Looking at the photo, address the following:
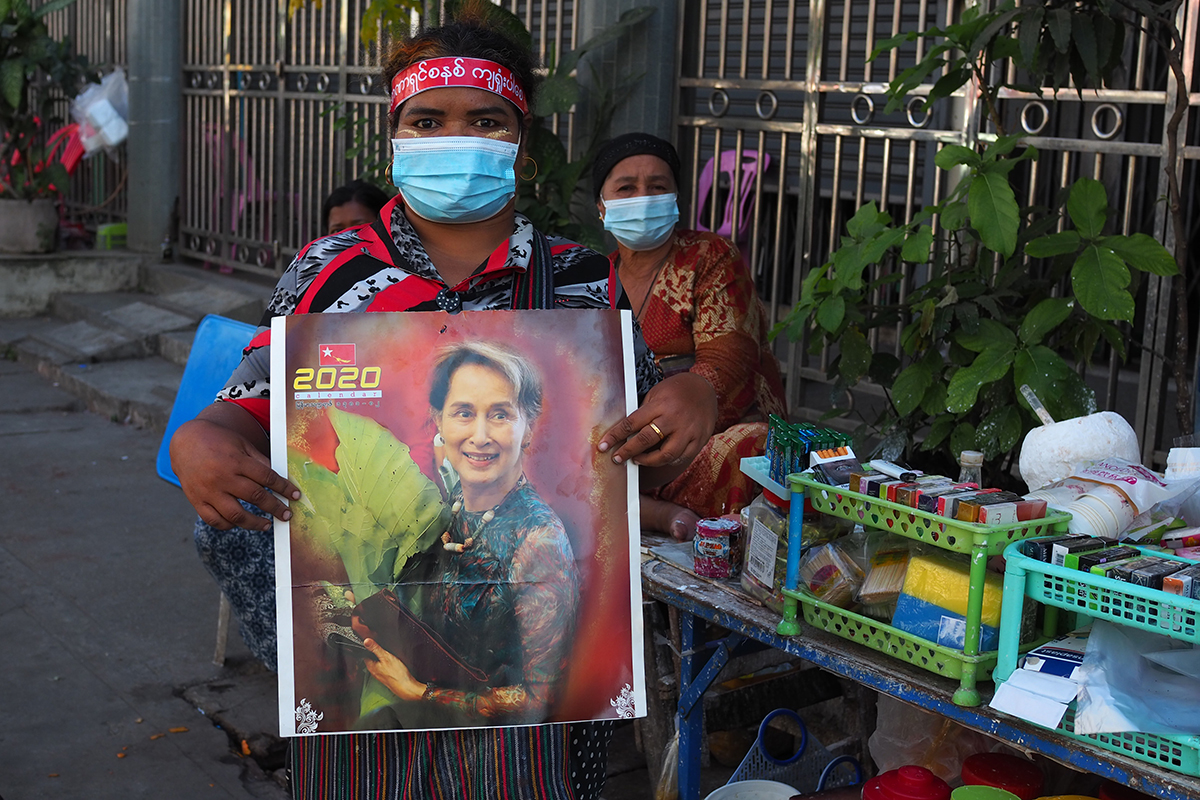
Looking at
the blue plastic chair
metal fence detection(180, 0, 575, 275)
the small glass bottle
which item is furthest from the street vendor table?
metal fence detection(180, 0, 575, 275)

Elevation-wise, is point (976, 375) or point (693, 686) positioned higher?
→ point (976, 375)

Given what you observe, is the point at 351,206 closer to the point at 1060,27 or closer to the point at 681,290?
the point at 681,290

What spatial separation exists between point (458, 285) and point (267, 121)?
7407 millimetres

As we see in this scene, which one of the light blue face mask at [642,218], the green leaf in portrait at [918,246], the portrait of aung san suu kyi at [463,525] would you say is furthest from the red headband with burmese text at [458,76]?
the light blue face mask at [642,218]

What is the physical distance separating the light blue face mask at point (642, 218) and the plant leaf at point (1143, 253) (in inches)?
51.9

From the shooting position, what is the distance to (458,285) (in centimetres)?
168

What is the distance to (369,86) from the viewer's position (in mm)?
7223

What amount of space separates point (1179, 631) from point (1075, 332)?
1.46 m

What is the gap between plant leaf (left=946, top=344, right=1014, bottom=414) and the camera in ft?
8.72

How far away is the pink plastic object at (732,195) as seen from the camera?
199 inches

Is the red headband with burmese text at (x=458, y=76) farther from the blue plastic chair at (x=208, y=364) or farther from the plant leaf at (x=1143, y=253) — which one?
the blue plastic chair at (x=208, y=364)

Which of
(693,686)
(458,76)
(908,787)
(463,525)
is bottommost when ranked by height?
(693,686)

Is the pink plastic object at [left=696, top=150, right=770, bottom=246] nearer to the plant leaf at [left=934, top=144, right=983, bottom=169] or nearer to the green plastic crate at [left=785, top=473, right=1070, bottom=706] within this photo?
the plant leaf at [left=934, top=144, right=983, bottom=169]

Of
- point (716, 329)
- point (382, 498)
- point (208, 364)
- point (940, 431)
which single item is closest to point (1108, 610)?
point (382, 498)
